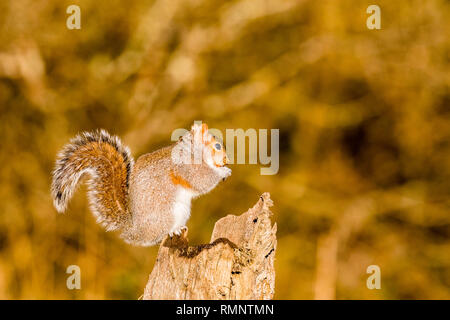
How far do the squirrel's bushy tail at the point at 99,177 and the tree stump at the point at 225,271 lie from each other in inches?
17.4

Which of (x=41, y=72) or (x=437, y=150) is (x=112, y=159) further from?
(x=437, y=150)

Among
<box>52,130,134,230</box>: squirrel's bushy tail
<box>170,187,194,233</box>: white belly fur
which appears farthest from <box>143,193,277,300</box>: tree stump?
<box>52,130,134,230</box>: squirrel's bushy tail

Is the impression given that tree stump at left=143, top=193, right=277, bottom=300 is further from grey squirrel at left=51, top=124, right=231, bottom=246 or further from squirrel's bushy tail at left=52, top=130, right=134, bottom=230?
squirrel's bushy tail at left=52, top=130, right=134, bottom=230

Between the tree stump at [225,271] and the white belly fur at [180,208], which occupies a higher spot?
the white belly fur at [180,208]

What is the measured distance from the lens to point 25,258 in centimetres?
453

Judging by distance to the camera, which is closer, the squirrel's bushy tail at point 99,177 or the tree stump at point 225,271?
the tree stump at point 225,271

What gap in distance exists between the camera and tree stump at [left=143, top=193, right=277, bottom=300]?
Answer: 6.00 ft

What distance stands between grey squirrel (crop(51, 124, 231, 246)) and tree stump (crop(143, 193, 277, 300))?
12.8 inches

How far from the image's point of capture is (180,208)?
224 centimetres

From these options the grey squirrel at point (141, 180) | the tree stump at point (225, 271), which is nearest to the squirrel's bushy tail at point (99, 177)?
the grey squirrel at point (141, 180)

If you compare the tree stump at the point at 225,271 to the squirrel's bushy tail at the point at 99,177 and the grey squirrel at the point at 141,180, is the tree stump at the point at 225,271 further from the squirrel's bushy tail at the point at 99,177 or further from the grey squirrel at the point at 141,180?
the squirrel's bushy tail at the point at 99,177

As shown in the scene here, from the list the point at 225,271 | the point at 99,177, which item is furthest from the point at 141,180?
the point at 225,271

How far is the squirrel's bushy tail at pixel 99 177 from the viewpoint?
225 cm

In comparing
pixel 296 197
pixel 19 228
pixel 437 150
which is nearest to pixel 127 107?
pixel 19 228
